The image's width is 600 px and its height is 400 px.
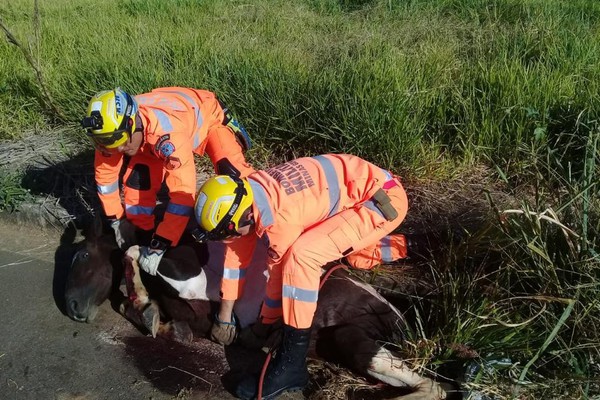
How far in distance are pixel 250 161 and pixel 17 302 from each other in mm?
2013

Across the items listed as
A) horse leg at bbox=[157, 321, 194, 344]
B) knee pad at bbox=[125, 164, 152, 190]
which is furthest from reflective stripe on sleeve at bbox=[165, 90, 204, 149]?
horse leg at bbox=[157, 321, 194, 344]

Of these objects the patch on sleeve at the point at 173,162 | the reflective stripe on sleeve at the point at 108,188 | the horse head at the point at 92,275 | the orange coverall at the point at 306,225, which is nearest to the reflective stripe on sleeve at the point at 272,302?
the orange coverall at the point at 306,225

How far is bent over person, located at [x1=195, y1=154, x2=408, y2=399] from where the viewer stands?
312cm

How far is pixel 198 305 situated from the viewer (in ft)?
12.3

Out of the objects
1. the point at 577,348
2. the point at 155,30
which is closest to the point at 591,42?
the point at 577,348

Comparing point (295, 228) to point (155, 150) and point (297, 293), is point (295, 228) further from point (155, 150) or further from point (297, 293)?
point (155, 150)

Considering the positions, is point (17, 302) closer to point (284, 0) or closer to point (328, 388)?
point (328, 388)

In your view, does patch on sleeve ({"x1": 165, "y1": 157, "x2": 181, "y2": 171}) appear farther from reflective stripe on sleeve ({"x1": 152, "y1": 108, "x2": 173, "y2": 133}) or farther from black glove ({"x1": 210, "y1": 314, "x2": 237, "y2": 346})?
black glove ({"x1": 210, "y1": 314, "x2": 237, "y2": 346})

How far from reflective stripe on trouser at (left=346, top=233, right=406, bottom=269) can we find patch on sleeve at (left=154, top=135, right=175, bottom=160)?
4.24 feet

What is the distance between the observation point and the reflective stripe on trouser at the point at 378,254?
3838mm

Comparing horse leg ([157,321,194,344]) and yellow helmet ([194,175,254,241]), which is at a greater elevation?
yellow helmet ([194,175,254,241])

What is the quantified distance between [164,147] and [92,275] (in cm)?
93

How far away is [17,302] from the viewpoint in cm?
405

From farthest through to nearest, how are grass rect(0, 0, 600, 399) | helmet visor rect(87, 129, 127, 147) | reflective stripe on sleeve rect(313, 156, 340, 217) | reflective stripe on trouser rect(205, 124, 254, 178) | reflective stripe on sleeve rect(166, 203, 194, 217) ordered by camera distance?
reflective stripe on trouser rect(205, 124, 254, 178) → reflective stripe on sleeve rect(166, 203, 194, 217) → helmet visor rect(87, 129, 127, 147) → reflective stripe on sleeve rect(313, 156, 340, 217) → grass rect(0, 0, 600, 399)
